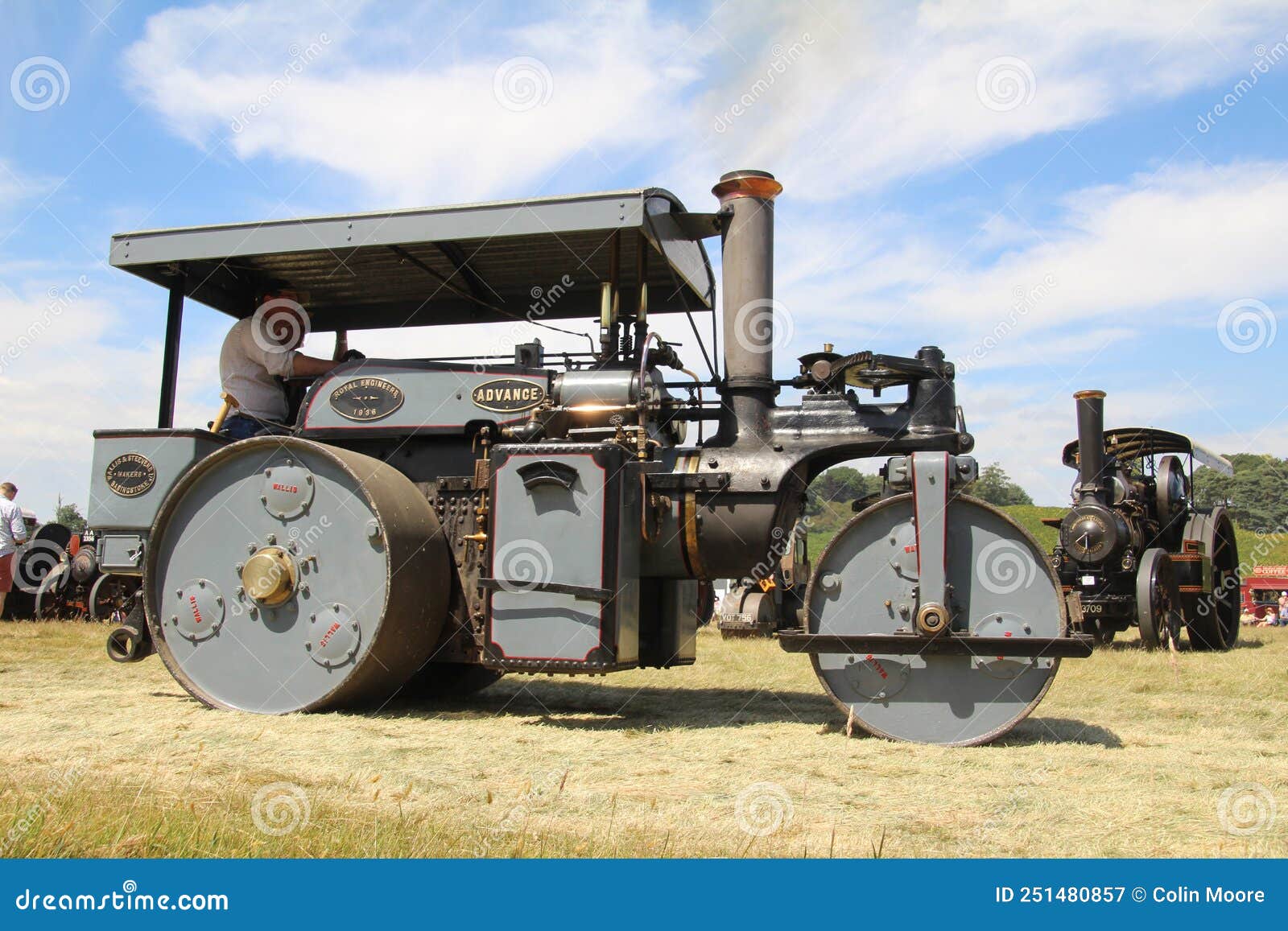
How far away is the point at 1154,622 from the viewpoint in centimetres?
1066

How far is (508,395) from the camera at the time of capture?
6.23 m

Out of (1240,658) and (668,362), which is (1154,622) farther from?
(668,362)

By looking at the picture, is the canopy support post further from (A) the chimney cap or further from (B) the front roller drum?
(A) the chimney cap

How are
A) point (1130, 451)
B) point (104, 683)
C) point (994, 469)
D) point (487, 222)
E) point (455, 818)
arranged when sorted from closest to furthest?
point (455, 818), point (487, 222), point (104, 683), point (1130, 451), point (994, 469)

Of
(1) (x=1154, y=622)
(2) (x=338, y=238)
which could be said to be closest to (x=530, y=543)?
(2) (x=338, y=238)

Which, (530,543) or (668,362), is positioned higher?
(668,362)

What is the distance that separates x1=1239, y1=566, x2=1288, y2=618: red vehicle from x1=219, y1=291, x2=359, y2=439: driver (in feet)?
73.9

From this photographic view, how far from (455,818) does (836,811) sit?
1.25m
